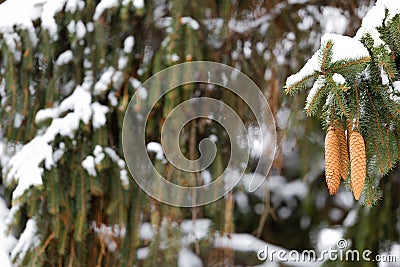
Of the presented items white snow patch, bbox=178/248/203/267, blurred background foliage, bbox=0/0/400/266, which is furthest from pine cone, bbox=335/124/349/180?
white snow patch, bbox=178/248/203/267

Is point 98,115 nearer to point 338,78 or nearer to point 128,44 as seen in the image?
point 128,44

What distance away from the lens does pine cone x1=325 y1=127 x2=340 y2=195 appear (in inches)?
Result: 40.6

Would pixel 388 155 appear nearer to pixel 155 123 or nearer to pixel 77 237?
pixel 155 123

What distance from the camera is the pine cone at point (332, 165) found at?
1032 mm

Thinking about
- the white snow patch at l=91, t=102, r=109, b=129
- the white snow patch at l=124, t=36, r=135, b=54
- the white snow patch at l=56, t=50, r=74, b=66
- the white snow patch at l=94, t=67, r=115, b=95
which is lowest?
the white snow patch at l=91, t=102, r=109, b=129

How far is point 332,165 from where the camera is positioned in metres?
1.04

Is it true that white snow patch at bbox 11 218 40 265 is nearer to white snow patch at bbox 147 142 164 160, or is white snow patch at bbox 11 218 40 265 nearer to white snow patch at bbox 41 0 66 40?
white snow patch at bbox 147 142 164 160

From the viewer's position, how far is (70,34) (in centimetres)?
203

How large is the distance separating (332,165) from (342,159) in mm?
40

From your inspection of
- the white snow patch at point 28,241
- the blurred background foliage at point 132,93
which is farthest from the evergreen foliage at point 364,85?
the white snow patch at point 28,241

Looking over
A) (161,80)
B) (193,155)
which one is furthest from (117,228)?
(161,80)

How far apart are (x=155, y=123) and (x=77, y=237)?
499 millimetres

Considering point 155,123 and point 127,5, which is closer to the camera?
point 127,5

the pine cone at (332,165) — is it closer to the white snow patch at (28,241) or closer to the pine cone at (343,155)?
the pine cone at (343,155)
